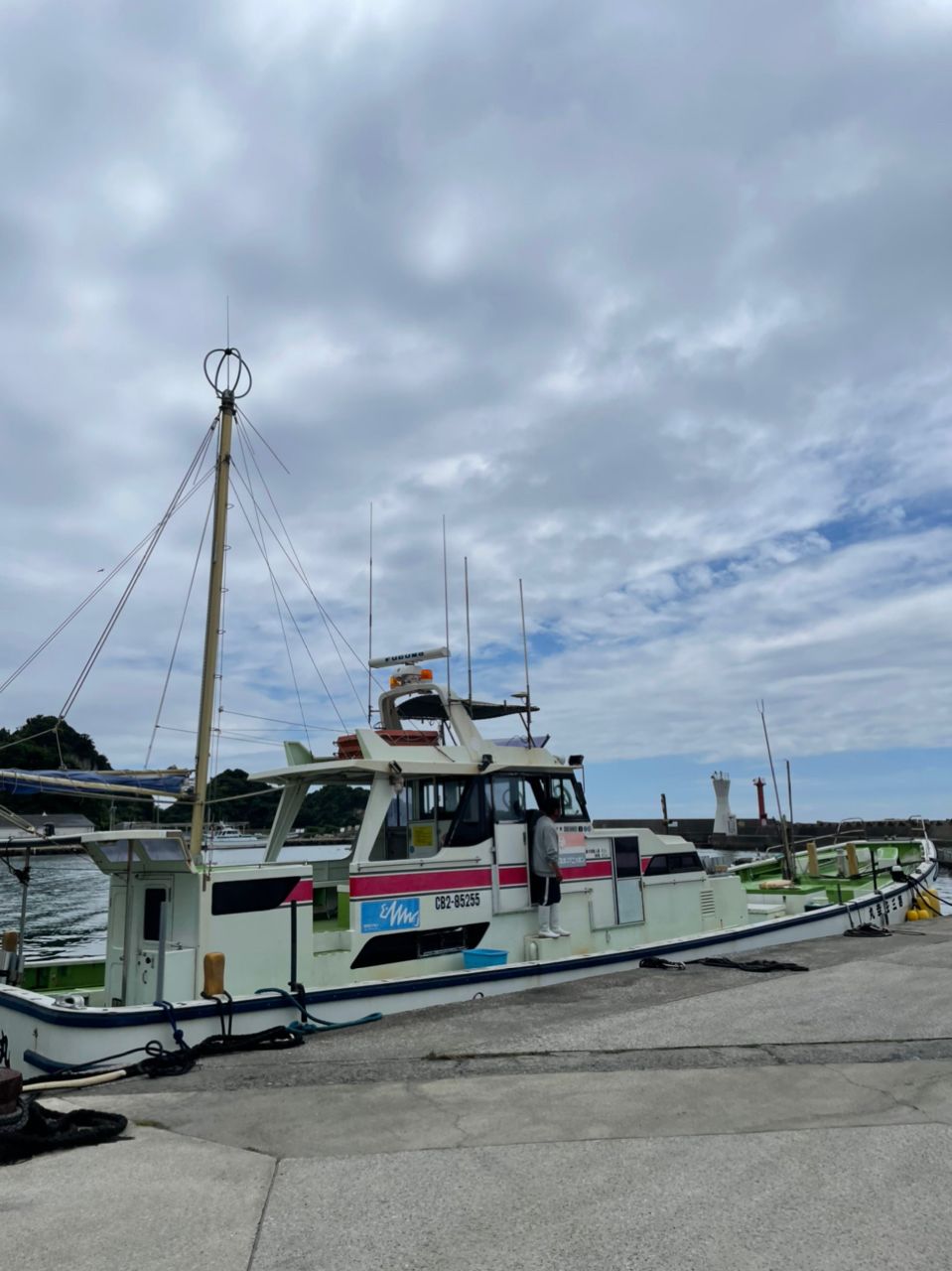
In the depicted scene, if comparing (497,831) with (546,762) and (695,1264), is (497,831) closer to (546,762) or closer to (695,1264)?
(546,762)

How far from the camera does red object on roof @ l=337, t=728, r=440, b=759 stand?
10.2 meters

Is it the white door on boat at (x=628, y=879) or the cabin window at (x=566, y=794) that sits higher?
the cabin window at (x=566, y=794)

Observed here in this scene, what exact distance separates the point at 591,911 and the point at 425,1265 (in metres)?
8.16

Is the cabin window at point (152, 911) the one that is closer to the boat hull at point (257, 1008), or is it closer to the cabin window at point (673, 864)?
the boat hull at point (257, 1008)

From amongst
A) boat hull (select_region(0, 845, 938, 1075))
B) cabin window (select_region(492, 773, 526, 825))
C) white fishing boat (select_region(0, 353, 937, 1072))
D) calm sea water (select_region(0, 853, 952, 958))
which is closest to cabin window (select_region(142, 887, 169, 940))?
white fishing boat (select_region(0, 353, 937, 1072))

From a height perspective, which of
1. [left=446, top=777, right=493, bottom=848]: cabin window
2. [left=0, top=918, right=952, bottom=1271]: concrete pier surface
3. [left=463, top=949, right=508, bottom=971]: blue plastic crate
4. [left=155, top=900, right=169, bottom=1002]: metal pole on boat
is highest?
[left=446, top=777, right=493, bottom=848]: cabin window

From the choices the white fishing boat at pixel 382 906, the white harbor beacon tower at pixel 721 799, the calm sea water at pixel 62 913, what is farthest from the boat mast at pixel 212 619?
the white harbor beacon tower at pixel 721 799

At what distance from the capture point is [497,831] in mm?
10375

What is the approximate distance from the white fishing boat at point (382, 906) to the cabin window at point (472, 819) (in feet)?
0.07

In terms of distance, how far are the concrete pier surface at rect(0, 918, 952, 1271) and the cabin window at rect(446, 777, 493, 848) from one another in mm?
Result: 3112

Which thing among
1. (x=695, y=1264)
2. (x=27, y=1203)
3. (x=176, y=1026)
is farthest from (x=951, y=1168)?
(x=176, y=1026)

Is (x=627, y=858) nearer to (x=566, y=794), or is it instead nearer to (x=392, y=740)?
(x=566, y=794)

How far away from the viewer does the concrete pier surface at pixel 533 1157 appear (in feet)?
11.0

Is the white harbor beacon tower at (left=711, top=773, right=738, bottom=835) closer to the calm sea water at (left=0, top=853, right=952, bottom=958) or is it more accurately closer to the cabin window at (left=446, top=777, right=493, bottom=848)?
the calm sea water at (left=0, top=853, right=952, bottom=958)
